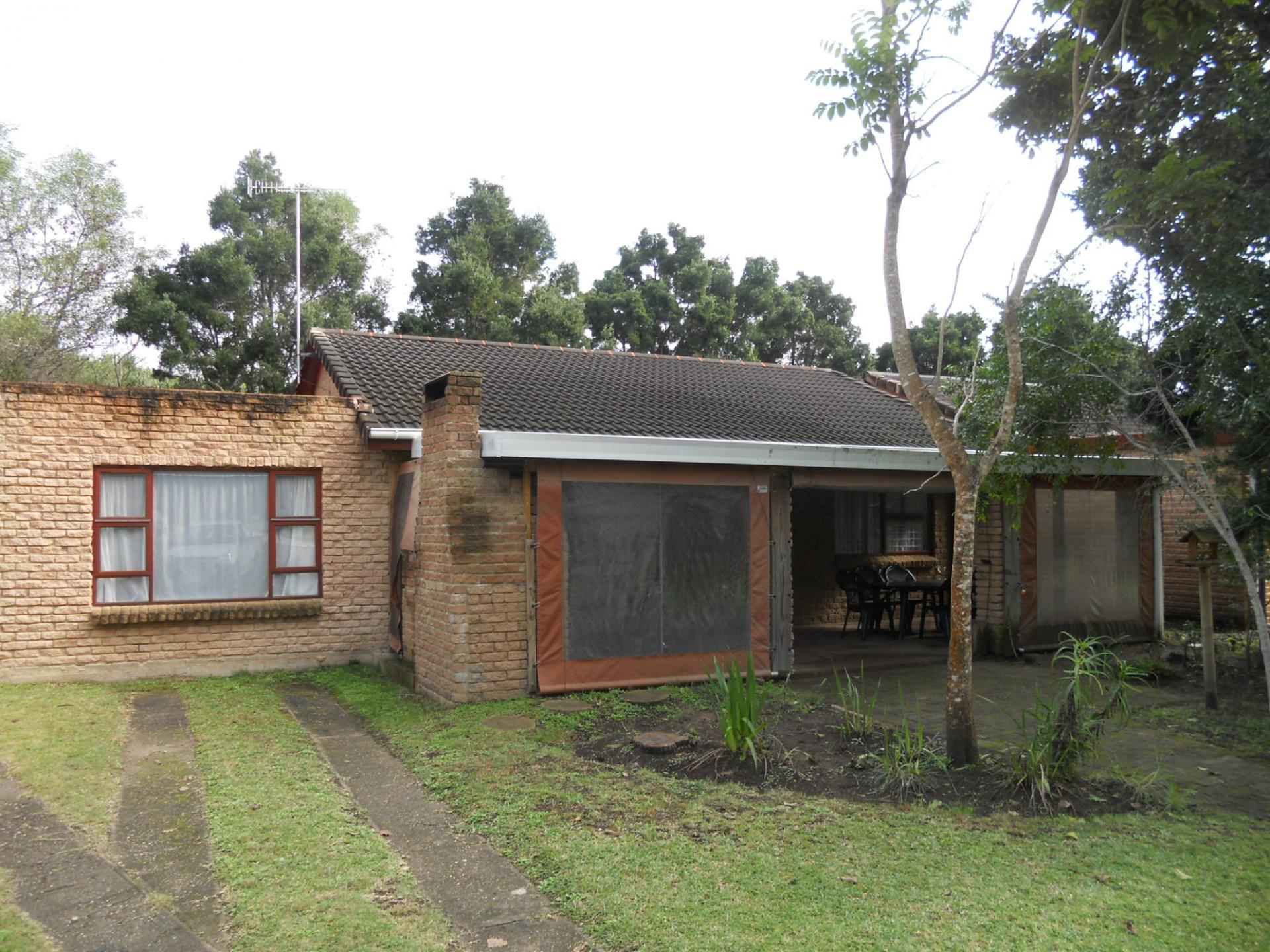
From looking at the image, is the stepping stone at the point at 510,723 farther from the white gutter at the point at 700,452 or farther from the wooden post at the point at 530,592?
the white gutter at the point at 700,452

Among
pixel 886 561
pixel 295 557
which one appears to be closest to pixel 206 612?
pixel 295 557

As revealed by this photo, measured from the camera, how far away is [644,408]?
11594 millimetres

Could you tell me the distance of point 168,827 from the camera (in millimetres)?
5141

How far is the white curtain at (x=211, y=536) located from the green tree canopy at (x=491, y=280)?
632 inches

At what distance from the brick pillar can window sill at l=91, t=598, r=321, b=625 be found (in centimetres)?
272

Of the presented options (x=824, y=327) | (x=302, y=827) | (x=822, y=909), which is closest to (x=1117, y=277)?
(x=822, y=909)

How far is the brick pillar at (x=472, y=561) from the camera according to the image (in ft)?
26.7

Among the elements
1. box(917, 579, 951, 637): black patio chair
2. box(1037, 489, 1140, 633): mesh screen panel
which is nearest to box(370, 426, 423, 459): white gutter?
box(917, 579, 951, 637): black patio chair

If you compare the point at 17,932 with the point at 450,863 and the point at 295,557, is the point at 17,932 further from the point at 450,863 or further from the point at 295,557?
the point at 295,557

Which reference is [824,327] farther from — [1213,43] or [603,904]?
[603,904]

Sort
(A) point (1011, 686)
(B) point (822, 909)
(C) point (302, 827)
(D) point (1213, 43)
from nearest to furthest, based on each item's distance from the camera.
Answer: (B) point (822, 909) → (C) point (302, 827) → (D) point (1213, 43) → (A) point (1011, 686)

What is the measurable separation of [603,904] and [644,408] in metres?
8.06

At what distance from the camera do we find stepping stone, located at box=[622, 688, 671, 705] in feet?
27.2

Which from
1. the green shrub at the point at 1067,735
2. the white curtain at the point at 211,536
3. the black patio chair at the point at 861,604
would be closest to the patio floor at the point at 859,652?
the black patio chair at the point at 861,604
